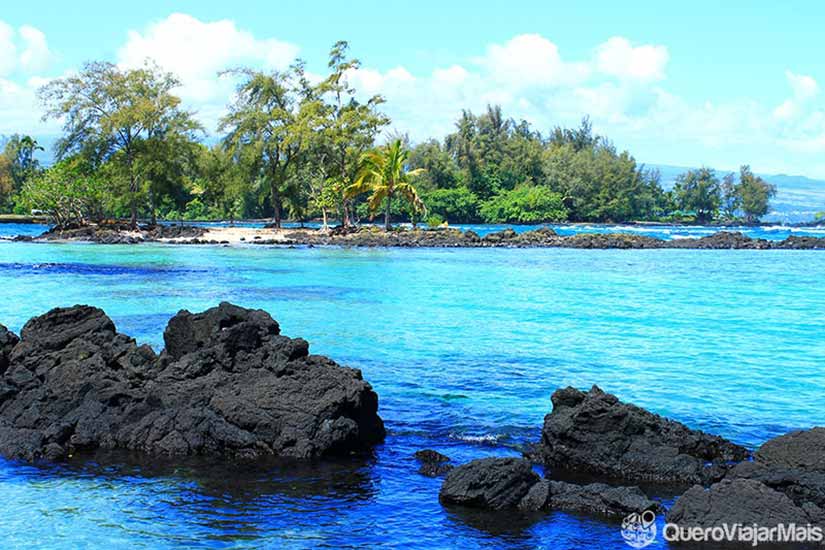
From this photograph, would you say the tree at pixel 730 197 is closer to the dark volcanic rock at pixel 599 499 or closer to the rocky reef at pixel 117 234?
the rocky reef at pixel 117 234

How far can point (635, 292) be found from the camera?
120 feet

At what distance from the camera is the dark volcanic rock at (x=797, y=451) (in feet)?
35.0

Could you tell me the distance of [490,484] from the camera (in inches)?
412

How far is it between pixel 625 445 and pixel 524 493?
80.7 inches

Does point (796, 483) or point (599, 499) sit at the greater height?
point (796, 483)

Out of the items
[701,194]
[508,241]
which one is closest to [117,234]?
[508,241]

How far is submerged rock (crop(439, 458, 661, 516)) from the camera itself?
33.7 ft

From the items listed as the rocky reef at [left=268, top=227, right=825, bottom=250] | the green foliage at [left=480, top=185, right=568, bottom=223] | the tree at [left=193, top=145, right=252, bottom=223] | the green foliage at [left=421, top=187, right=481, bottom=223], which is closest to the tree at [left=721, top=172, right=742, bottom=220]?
the green foliage at [left=480, top=185, right=568, bottom=223]

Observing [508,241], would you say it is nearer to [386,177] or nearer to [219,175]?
[386,177]

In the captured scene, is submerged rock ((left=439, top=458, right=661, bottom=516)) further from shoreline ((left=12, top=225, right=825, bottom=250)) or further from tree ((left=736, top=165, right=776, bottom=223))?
tree ((left=736, top=165, right=776, bottom=223))

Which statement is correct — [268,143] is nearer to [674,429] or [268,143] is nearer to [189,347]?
[189,347]

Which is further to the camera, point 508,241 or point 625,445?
point 508,241

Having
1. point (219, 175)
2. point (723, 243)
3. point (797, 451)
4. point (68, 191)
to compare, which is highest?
point (219, 175)

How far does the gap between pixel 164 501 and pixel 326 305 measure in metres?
19.3
